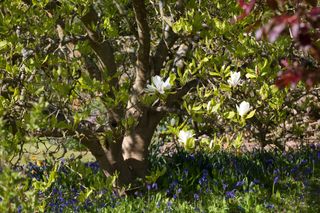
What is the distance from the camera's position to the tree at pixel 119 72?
13.7 feet

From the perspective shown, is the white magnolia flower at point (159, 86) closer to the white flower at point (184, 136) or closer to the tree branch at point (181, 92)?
the white flower at point (184, 136)

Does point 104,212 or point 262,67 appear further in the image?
point 104,212

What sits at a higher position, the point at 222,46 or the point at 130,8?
the point at 130,8

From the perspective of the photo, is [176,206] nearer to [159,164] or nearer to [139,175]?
[139,175]

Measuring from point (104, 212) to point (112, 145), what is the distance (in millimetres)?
925

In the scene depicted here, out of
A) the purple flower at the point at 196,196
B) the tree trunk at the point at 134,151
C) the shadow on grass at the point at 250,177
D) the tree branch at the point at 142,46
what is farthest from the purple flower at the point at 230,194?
the tree branch at the point at 142,46

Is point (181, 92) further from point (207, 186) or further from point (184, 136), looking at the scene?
point (184, 136)

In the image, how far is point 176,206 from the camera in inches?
196

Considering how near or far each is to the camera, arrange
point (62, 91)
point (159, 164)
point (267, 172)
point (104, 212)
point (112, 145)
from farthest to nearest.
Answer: point (159, 164)
point (267, 172)
point (112, 145)
point (104, 212)
point (62, 91)

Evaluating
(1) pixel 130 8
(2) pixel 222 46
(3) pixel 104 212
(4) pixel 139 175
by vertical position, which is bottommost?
(3) pixel 104 212

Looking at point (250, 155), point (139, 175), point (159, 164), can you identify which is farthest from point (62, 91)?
point (250, 155)

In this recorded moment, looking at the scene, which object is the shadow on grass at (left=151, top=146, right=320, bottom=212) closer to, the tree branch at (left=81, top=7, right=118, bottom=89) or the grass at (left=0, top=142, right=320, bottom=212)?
the grass at (left=0, top=142, right=320, bottom=212)

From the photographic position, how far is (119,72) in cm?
458

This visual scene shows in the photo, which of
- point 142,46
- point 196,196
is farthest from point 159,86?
point 196,196
